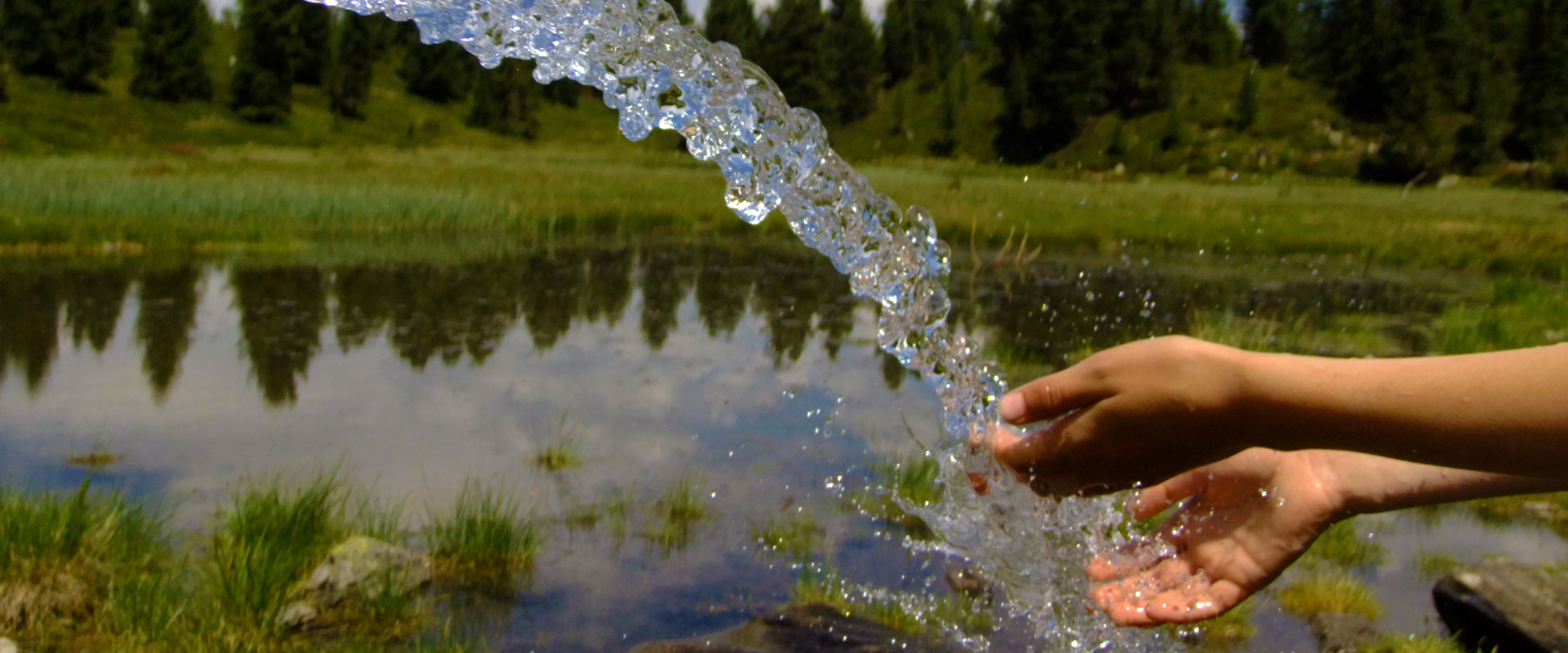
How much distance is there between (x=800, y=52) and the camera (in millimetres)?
25188

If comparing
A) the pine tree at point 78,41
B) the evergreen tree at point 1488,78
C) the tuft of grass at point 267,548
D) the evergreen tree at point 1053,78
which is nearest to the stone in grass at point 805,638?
the tuft of grass at point 267,548

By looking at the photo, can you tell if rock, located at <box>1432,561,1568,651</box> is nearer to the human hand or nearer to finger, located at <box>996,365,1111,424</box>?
the human hand

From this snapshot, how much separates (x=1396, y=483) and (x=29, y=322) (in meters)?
7.04

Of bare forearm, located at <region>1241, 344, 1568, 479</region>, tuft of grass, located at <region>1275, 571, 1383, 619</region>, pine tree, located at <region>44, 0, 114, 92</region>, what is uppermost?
pine tree, located at <region>44, 0, 114, 92</region>

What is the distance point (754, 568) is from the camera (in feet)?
11.3

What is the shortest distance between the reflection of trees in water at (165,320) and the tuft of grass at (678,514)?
2.64 meters

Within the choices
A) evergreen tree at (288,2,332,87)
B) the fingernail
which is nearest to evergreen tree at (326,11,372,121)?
evergreen tree at (288,2,332,87)

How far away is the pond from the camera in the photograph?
3.47 metres

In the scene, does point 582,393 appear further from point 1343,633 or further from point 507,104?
point 507,104

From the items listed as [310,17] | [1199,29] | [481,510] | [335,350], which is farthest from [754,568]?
[310,17]

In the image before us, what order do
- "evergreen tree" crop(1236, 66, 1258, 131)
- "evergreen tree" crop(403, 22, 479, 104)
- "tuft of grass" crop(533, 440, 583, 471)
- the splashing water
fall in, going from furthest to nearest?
"evergreen tree" crop(403, 22, 479, 104)
"evergreen tree" crop(1236, 66, 1258, 131)
"tuft of grass" crop(533, 440, 583, 471)
the splashing water

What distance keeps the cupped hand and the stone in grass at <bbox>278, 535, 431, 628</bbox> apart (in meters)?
1.85

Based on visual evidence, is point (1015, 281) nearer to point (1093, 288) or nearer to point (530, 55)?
point (1093, 288)

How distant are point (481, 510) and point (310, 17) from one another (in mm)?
39446
